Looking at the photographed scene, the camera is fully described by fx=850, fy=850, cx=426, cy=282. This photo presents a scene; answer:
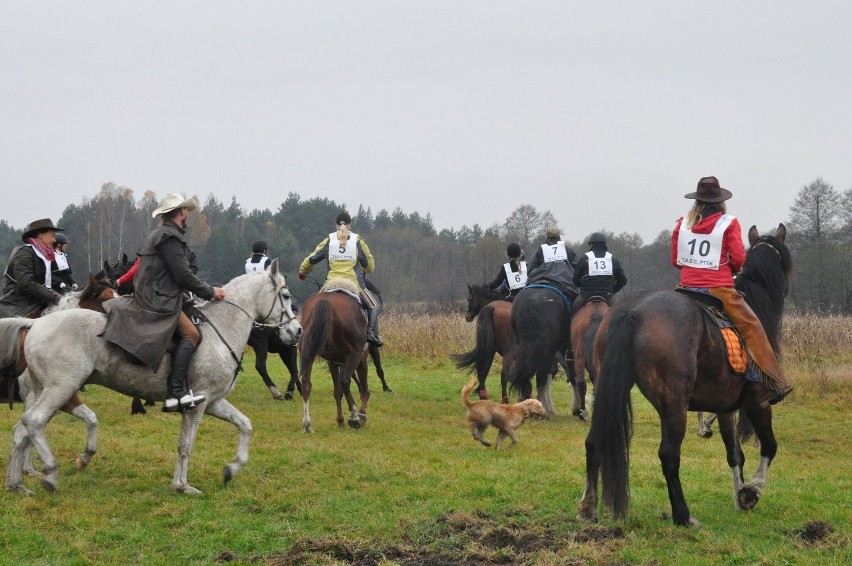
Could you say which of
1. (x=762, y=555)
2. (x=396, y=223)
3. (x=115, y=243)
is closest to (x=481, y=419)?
(x=762, y=555)

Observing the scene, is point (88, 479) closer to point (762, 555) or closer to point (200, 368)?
point (200, 368)

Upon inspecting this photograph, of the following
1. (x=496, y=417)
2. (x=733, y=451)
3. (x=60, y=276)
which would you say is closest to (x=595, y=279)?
(x=496, y=417)

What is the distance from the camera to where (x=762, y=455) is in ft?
24.0

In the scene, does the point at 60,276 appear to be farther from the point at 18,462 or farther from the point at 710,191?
the point at 710,191

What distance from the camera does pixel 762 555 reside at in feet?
18.3

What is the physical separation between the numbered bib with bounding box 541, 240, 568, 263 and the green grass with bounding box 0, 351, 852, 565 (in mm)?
2870

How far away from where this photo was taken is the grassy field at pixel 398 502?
229 inches

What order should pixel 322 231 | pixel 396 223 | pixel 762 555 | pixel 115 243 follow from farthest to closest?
pixel 396 223
pixel 322 231
pixel 115 243
pixel 762 555

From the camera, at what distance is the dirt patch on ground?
5.59 m

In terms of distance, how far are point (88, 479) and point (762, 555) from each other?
6.02m

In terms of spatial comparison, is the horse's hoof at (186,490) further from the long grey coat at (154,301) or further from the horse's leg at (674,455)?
the horse's leg at (674,455)

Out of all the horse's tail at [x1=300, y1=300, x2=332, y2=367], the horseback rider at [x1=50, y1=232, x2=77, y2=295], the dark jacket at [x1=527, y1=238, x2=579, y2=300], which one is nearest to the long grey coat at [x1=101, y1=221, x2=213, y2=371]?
the horseback rider at [x1=50, y1=232, x2=77, y2=295]

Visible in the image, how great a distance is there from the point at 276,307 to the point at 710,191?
4.35 meters

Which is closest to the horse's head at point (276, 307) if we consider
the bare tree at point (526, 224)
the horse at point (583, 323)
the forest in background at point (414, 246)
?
the horse at point (583, 323)
